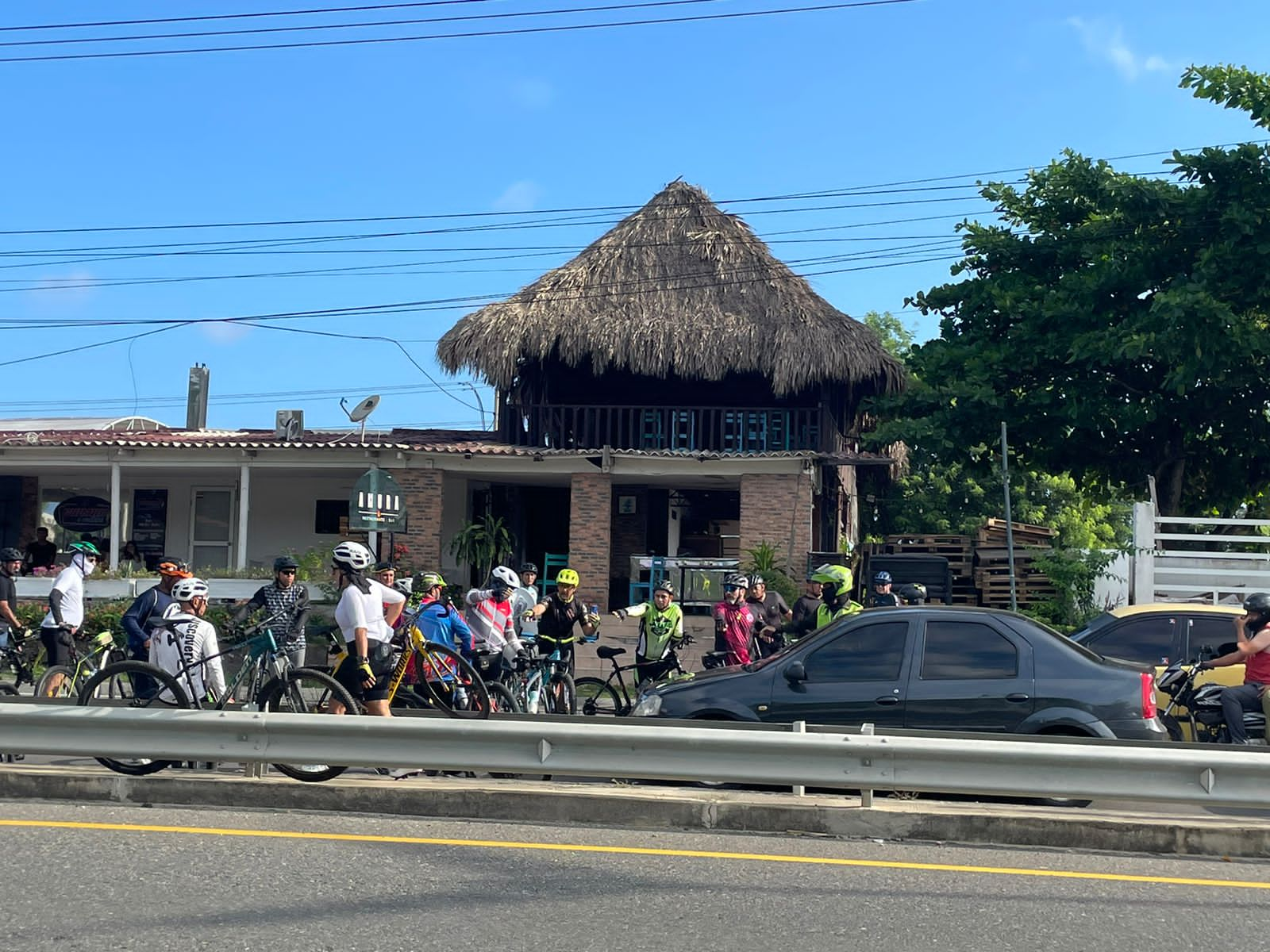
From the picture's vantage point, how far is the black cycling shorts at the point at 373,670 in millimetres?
8680

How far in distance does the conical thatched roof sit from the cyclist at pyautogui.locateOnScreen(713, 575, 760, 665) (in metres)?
9.90

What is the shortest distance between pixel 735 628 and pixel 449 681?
3359 mm

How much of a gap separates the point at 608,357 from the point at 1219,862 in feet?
53.7

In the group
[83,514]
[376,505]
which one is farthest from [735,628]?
[83,514]

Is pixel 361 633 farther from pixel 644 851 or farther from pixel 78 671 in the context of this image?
pixel 78 671

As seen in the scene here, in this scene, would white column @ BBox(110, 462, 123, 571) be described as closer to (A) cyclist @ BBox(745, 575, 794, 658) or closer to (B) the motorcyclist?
(A) cyclist @ BBox(745, 575, 794, 658)

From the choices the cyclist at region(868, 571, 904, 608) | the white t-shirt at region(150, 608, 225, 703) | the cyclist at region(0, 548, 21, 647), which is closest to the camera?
the white t-shirt at region(150, 608, 225, 703)

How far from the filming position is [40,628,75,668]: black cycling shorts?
11.8 metres

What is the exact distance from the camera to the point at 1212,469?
22.7m

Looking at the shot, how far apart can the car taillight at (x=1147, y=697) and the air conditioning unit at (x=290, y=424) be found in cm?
1643

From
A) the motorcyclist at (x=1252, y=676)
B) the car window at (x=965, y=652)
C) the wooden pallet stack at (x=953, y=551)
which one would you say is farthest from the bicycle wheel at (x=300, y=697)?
the wooden pallet stack at (x=953, y=551)

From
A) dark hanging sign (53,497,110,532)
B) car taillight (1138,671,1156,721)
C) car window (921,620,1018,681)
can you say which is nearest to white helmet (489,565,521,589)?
car window (921,620,1018,681)

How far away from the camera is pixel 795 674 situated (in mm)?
8500

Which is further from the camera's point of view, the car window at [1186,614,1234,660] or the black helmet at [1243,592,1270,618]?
the car window at [1186,614,1234,660]
